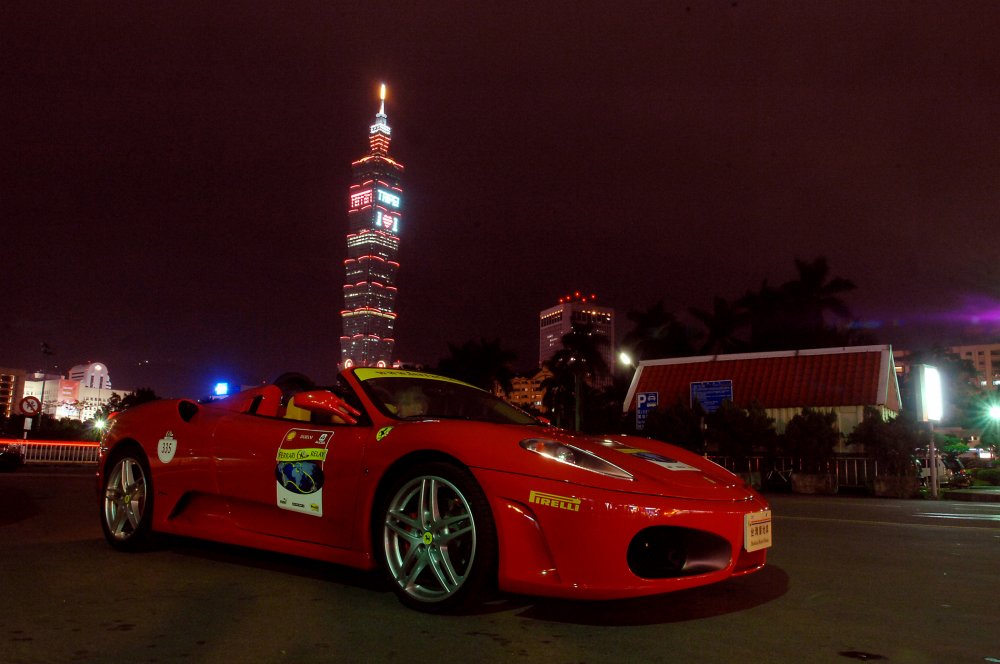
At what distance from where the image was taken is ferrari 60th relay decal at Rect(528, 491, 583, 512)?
134 inches

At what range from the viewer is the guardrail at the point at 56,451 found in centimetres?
2466

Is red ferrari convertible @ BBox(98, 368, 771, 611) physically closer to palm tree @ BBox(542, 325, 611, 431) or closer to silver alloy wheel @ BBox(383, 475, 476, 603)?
silver alloy wheel @ BBox(383, 475, 476, 603)

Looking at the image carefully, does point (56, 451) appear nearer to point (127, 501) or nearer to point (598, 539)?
point (127, 501)

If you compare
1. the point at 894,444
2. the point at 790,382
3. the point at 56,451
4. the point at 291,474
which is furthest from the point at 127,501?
the point at 56,451

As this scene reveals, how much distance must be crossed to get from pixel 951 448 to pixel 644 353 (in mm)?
25437

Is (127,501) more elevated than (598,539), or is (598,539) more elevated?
(598,539)

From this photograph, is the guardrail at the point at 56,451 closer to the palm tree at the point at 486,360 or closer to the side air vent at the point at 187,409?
the side air vent at the point at 187,409

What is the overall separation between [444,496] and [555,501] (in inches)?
25.4

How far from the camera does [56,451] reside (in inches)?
1001

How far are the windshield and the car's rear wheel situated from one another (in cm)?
192

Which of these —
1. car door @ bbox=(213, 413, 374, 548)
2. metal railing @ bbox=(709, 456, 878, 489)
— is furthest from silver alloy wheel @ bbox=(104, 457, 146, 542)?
metal railing @ bbox=(709, 456, 878, 489)

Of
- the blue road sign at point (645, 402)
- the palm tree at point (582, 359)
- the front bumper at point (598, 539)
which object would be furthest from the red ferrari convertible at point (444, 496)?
the palm tree at point (582, 359)

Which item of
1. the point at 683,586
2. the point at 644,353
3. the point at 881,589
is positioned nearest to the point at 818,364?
the point at 881,589

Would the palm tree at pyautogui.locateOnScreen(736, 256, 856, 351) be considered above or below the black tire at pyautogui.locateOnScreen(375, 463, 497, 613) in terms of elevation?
above
